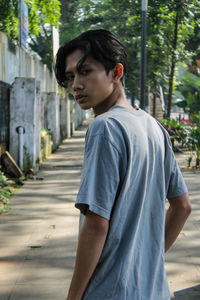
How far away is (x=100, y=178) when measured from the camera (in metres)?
1.43

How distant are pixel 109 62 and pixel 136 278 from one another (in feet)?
2.31

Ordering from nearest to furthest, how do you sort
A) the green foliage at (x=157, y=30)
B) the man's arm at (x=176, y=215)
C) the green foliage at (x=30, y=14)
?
the man's arm at (x=176, y=215) < the green foliage at (x=157, y=30) < the green foliage at (x=30, y=14)

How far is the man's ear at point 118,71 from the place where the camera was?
5.53 feet

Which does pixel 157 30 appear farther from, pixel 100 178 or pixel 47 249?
pixel 100 178

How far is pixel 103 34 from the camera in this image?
168 centimetres

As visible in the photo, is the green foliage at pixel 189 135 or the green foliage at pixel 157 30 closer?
the green foliage at pixel 189 135

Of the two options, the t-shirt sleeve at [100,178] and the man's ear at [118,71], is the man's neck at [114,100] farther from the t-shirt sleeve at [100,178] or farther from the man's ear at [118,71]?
the t-shirt sleeve at [100,178]

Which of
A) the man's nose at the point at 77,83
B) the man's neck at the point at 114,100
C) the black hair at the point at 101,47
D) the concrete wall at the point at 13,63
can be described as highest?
the concrete wall at the point at 13,63

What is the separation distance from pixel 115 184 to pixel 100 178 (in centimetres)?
5

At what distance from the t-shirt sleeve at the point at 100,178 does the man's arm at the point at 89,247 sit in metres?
0.03

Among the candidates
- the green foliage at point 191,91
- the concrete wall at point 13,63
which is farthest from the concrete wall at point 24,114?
the green foliage at point 191,91

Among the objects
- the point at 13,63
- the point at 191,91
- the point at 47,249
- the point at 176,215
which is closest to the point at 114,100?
the point at 176,215

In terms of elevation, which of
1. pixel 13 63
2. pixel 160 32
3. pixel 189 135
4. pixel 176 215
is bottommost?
pixel 189 135

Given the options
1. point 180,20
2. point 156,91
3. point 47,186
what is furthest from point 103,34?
point 156,91
